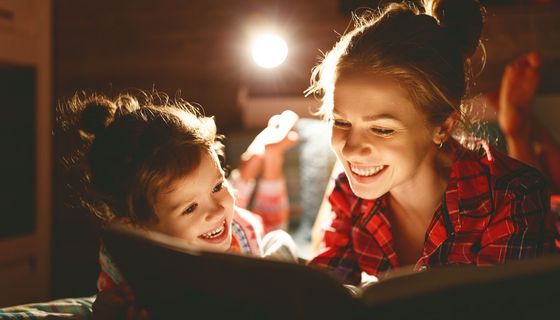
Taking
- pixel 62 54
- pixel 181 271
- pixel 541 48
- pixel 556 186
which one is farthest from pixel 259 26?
pixel 181 271

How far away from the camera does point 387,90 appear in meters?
0.92

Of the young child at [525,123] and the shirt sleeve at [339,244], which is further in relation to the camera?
the young child at [525,123]

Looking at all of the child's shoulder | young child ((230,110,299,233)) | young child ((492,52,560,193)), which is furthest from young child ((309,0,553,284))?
young child ((492,52,560,193))

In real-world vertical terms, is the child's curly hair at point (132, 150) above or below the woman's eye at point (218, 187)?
above

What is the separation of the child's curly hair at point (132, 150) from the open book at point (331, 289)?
1.16ft

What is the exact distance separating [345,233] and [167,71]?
1563mm

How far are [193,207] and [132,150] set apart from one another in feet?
0.50

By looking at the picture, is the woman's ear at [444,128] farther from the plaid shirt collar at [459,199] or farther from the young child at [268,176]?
the young child at [268,176]

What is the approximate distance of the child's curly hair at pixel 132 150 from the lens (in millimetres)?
942

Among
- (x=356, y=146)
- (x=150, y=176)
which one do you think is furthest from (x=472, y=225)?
(x=150, y=176)

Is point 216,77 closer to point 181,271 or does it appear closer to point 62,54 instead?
point 62,54

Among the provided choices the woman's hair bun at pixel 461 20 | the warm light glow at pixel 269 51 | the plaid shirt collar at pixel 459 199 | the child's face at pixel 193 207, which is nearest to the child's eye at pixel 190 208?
the child's face at pixel 193 207

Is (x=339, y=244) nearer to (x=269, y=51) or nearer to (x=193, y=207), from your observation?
(x=193, y=207)

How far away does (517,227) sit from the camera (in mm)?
931
